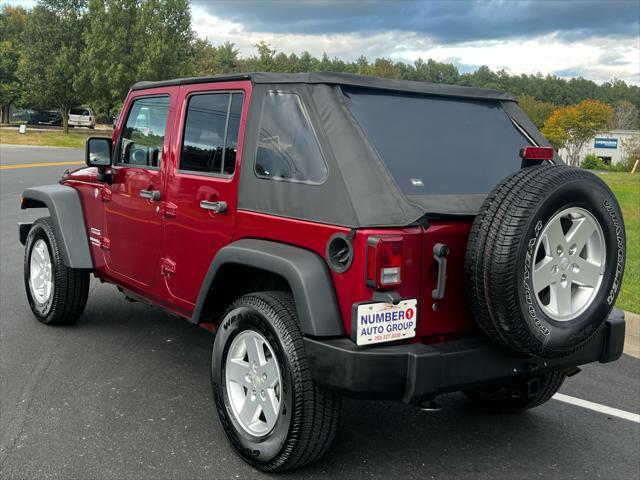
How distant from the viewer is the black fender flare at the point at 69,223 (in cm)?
521

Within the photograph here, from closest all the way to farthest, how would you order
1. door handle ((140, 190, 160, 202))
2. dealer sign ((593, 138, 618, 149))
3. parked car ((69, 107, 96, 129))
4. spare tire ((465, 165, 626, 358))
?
spare tire ((465, 165, 626, 358)), door handle ((140, 190, 160, 202)), parked car ((69, 107, 96, 129)), dealer sign ((593, 138, 618, 149))

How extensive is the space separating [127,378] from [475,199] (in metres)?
2.66

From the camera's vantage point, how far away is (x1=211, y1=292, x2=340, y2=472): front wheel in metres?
3.09

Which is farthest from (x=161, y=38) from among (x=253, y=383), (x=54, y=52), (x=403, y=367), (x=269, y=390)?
(x=403, y=367)

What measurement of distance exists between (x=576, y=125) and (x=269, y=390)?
61.1 m

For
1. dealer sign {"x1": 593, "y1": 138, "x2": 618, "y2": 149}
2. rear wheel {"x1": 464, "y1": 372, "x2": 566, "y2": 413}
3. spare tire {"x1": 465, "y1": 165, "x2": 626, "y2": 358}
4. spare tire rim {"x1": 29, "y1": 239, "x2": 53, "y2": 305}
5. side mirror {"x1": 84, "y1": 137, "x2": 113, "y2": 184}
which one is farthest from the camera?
dealer sign {"x1": 593, "y1": 138, "x2": 618, "y2": 149}

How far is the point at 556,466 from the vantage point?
3.59 metres

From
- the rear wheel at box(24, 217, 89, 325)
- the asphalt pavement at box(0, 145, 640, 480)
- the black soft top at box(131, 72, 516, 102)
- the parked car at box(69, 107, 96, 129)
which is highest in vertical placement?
the parked car at box(69, 107, 96, 129)

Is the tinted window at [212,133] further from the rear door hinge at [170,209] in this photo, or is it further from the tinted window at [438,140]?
the tinted window at [438,140]

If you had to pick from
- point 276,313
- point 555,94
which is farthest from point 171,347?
point 555,94

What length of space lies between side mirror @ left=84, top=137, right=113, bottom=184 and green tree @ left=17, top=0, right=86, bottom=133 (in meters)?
49.1

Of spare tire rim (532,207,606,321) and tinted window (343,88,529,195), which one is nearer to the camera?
spare tire rim (532,207,606,321)

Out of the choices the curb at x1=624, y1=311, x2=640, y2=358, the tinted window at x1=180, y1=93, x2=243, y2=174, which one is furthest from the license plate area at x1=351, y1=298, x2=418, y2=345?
the curb at x1=624, y1=311, x2=640, y2=358

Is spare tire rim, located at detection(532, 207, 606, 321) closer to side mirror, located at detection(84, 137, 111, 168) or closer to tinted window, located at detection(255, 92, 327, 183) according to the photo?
tinted window, located at detection(255, 92, 327, 183)
